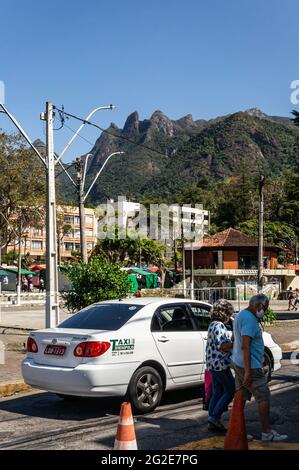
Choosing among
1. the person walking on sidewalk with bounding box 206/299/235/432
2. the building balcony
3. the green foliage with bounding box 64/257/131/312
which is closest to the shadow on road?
the person walking on sidewalk with bounding box 206/299/235/432

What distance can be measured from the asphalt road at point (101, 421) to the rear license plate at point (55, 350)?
2.72 feet

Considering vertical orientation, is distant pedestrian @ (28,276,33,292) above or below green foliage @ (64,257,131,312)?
below

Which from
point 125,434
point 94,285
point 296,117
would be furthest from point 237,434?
point 296,117

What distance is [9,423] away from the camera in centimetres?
776

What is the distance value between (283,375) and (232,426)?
5785mm

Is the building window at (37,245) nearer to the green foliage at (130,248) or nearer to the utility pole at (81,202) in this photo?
the green foliage at (130,248)

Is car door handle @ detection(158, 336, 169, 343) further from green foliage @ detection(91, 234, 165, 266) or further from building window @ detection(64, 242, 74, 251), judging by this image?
building window @ detection(64, 242, 74, 251)

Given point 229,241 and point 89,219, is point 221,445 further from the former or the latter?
→ point 89,219

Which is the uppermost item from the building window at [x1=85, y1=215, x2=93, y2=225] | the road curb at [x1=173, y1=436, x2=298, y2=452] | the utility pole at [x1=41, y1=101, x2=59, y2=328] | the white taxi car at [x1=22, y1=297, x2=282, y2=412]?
the building window at [x1=85, y1=215, x2=93, y2=225]

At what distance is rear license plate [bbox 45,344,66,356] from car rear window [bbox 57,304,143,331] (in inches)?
19.7

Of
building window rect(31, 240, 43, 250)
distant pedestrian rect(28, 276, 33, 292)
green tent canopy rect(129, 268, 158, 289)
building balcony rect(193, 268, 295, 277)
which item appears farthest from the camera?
building window rect(31, 240, 43, 250)

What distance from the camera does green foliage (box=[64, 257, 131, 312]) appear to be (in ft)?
47.0

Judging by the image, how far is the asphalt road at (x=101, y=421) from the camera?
6734mm
